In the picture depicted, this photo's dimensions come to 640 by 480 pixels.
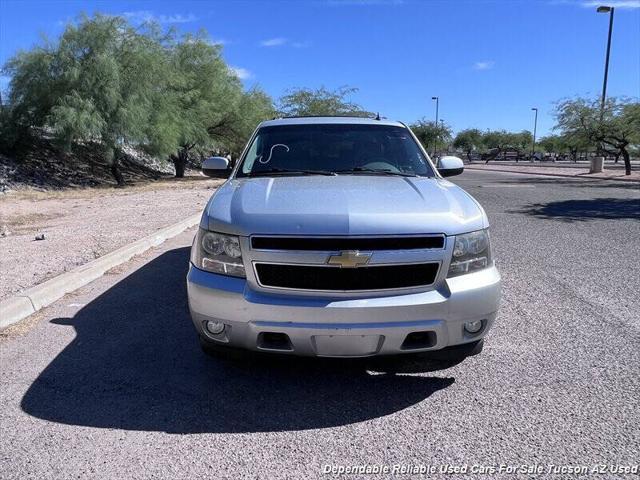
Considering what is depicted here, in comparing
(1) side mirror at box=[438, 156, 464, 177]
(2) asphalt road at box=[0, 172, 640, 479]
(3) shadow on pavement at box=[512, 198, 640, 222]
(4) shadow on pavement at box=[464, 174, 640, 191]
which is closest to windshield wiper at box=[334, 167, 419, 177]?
(1) side mirror at box=[438, 156, 464, 177]

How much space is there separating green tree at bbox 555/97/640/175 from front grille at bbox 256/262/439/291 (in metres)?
32.0

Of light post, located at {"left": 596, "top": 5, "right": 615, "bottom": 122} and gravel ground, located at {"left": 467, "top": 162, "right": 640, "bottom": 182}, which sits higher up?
light post, located at {"left": 596, "top": 5, "right": 615, "bottom": 122}

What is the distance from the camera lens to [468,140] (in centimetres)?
10475

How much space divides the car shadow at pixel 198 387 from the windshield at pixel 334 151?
1600mm

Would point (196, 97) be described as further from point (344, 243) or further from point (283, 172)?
point (344, 243)

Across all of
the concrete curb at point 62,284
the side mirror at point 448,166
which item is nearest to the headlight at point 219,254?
the concrete curb at point 62,284

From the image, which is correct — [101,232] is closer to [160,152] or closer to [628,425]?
[628,425]

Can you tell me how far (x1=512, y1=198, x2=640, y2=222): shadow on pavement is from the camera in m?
11.8

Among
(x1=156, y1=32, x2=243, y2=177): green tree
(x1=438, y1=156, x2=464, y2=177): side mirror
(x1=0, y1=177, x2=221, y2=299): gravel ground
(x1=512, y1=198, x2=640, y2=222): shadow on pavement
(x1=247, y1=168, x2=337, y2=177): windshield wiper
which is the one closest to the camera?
(x1=247, y1=168, x2=337, y2=177): windshield wiper

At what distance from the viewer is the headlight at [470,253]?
10.3 ft

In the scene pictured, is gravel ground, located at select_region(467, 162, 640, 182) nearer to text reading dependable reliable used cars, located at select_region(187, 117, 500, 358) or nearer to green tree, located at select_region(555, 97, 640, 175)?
green tree, located at select_region(555, 97, 640, 175)

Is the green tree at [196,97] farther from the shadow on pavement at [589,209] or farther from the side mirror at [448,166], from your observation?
the side mirror at [448,166]

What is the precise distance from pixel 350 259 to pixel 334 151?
1.99 m

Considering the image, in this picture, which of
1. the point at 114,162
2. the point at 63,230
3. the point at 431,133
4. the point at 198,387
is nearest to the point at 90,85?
the point at 114,162
